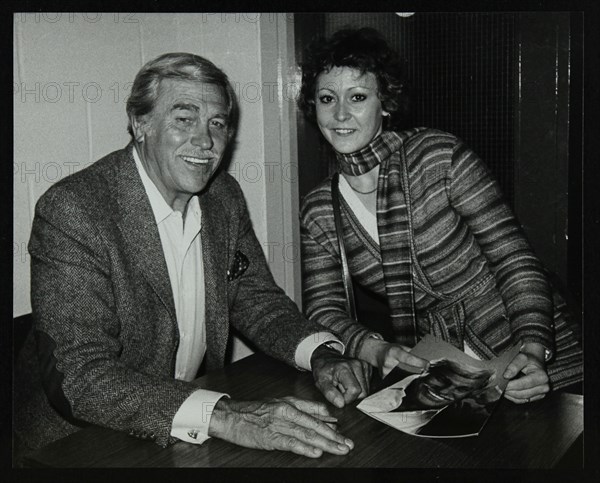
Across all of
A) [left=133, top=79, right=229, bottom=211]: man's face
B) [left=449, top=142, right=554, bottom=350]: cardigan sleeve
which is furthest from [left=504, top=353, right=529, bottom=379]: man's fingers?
[left=133, top=79, right=229, bottom=211]: man's face

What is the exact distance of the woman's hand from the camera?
1390mm

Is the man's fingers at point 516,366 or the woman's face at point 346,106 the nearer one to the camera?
the man's fingers at point 516,366

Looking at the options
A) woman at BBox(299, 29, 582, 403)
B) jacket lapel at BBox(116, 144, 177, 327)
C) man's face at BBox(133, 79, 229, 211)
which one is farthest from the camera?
woman at BBox(299, 29, 582, 403)

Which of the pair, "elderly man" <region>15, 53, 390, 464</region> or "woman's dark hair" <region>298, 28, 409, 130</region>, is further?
"woman's dark hair" <region>298, 28, 409, 130</region>

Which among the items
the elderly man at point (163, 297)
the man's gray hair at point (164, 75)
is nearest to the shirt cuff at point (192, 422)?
the elderly man at point (163, 297)

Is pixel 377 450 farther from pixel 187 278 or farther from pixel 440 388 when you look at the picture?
pixel 187 278

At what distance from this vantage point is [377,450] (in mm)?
1106

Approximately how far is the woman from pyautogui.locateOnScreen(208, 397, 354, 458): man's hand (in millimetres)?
437

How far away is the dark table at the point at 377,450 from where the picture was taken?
1.08 meters

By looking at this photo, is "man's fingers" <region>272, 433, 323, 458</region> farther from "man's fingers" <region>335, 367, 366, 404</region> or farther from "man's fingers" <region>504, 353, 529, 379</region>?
Result: "man's fingers" <region>504, 353, 529, 379</region>

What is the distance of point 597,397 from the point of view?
1.64 metres

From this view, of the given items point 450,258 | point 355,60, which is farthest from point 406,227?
point 355,60

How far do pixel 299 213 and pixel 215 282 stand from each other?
32 centimetres

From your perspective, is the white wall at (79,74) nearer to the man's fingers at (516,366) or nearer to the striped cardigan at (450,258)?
the striped cardigan at (450,258)
